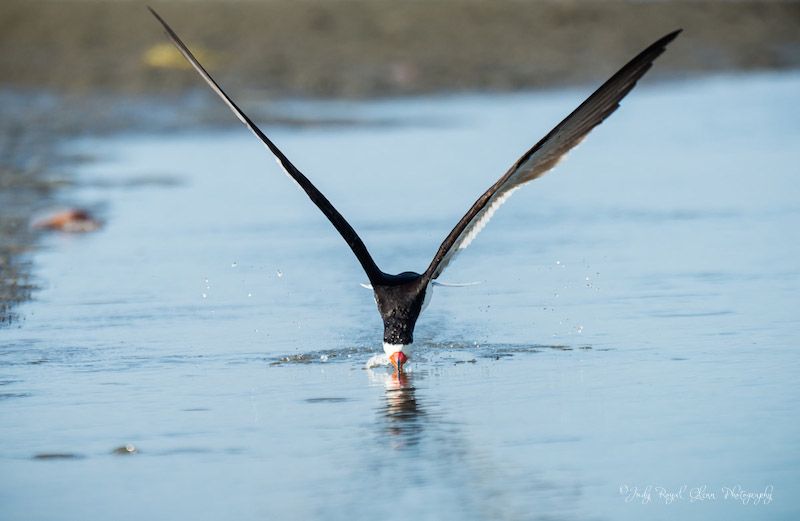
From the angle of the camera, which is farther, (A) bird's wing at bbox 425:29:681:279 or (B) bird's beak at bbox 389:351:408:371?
(B) bird's beak at bbox 389:351:408:371

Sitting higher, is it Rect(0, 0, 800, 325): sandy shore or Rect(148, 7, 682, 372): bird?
Rect(0, 0, 800, 325): sandy shore

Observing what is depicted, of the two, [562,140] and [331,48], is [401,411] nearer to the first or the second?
[562,140]

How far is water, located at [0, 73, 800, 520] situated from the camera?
7.15 meters

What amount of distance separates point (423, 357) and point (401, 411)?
165cm

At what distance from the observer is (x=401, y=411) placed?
8648 mm

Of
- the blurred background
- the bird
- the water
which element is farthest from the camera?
the blurred background

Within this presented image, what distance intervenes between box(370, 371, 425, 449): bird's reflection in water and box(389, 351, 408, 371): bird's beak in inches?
5.1

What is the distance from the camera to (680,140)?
75.4 ft

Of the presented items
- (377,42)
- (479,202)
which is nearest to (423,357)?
(479,202)

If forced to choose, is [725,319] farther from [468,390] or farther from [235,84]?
[235,84]

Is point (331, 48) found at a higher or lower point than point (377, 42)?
lower

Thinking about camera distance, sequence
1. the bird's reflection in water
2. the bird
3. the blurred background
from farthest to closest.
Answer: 1. the blurred background
2. the bird
3. the bird's reflection in water

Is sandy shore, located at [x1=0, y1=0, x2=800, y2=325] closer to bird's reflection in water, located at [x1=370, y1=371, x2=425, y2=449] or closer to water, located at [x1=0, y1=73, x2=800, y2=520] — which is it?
water, located at [x1=0, y1=73, x2=800, y2=520]

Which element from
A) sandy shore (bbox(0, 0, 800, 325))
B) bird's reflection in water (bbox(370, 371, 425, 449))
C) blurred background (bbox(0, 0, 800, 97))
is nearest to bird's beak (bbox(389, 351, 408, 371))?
bird's reflection in water (bbox(370, 371, 425, 449))
